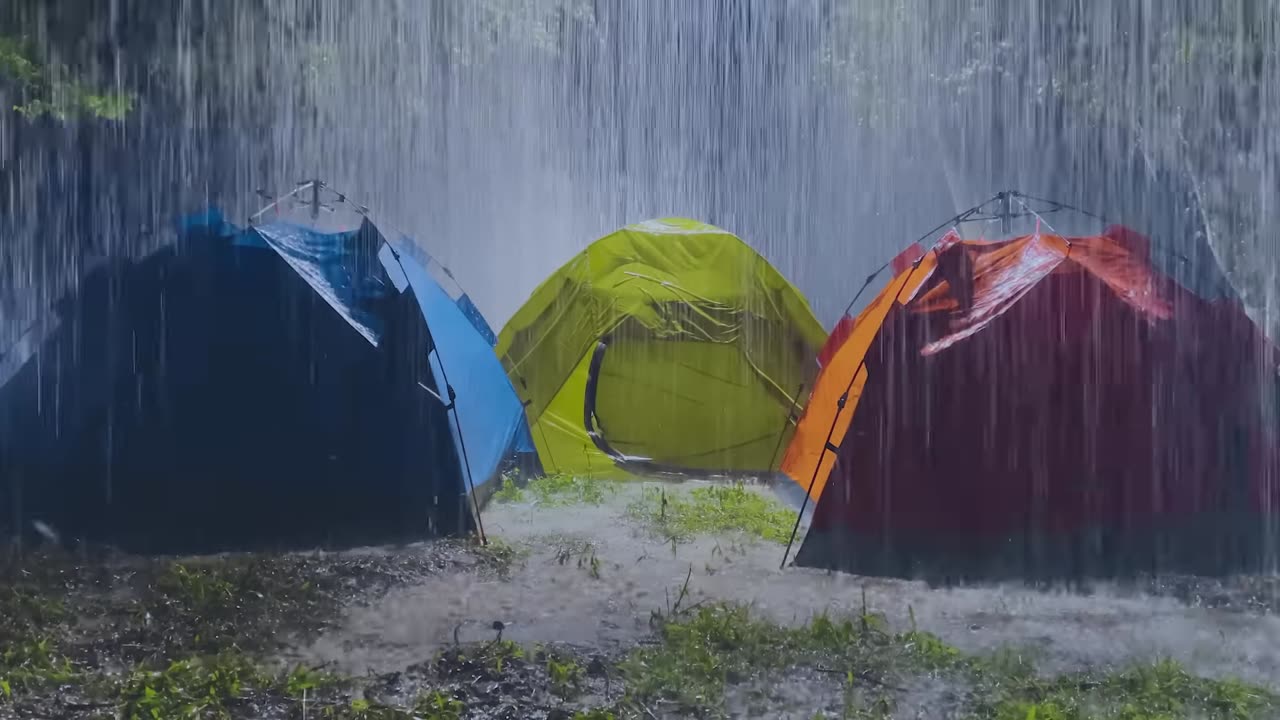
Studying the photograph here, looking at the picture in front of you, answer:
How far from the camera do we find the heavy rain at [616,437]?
11.7 feet

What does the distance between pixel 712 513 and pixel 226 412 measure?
11.4 ft

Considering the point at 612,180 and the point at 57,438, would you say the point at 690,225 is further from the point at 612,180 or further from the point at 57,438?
the point at 612,180

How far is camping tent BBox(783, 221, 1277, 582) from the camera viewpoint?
4.74 metres

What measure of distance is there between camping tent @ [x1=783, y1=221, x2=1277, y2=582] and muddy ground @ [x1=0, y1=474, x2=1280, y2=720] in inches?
9.9

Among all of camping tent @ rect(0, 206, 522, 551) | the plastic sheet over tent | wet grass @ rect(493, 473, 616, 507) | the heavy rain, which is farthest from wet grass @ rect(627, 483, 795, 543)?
camping tent @ rect(0, 206, 522, 551)

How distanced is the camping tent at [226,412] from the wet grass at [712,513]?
150 cm

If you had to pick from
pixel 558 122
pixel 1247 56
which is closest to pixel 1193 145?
pixel 1247 56

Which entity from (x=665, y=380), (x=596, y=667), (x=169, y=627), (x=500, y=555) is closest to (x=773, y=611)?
(x=596, y=667)

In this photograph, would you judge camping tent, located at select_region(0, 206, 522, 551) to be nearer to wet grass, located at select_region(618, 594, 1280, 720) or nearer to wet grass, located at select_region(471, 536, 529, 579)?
wet grass, located at select_region(471, 536, 529, 579)

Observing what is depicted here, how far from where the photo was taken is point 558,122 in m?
26.9

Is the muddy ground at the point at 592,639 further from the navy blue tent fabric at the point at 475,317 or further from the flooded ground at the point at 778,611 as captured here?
the navy blue tent fabric at the point at 475,317

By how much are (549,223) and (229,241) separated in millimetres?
32602

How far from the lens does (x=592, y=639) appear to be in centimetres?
388

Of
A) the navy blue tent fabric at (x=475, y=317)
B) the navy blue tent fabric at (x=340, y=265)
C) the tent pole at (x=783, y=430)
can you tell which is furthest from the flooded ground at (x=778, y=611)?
the navy blue tent fabric at (x=475, y=317)
